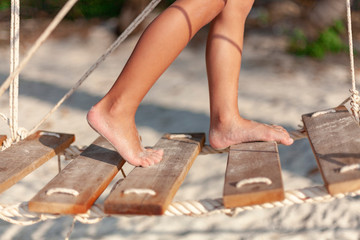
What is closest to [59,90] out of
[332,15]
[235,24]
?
[332,15]

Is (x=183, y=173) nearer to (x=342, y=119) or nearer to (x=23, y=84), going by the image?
(x=342, y=119)

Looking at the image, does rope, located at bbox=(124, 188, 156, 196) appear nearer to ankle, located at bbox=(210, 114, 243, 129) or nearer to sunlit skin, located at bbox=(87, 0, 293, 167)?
sunlit skin, located at bbox=(87, 0, 293, 167)

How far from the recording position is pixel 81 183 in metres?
1.36

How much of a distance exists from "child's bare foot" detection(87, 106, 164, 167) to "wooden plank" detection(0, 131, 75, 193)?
0.23 meters

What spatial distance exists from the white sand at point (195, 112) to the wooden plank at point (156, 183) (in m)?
0.67

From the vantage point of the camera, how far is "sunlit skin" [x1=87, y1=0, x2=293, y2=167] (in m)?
1.40

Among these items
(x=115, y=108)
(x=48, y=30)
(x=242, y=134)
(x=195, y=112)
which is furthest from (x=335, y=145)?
(x=195, y=112)

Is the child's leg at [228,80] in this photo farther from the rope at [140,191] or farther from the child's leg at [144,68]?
the rope at [140,191]

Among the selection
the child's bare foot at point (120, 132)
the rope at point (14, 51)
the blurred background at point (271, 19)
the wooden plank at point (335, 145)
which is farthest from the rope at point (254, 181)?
the blurred background at point (271, 19)

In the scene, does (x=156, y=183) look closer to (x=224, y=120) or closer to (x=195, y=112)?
(x=224, y=120)

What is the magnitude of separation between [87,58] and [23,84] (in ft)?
2.57

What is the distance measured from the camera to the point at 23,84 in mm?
4012

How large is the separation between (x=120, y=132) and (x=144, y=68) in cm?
19

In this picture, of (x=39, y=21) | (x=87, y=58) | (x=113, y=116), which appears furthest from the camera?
(x=39, y=21)
